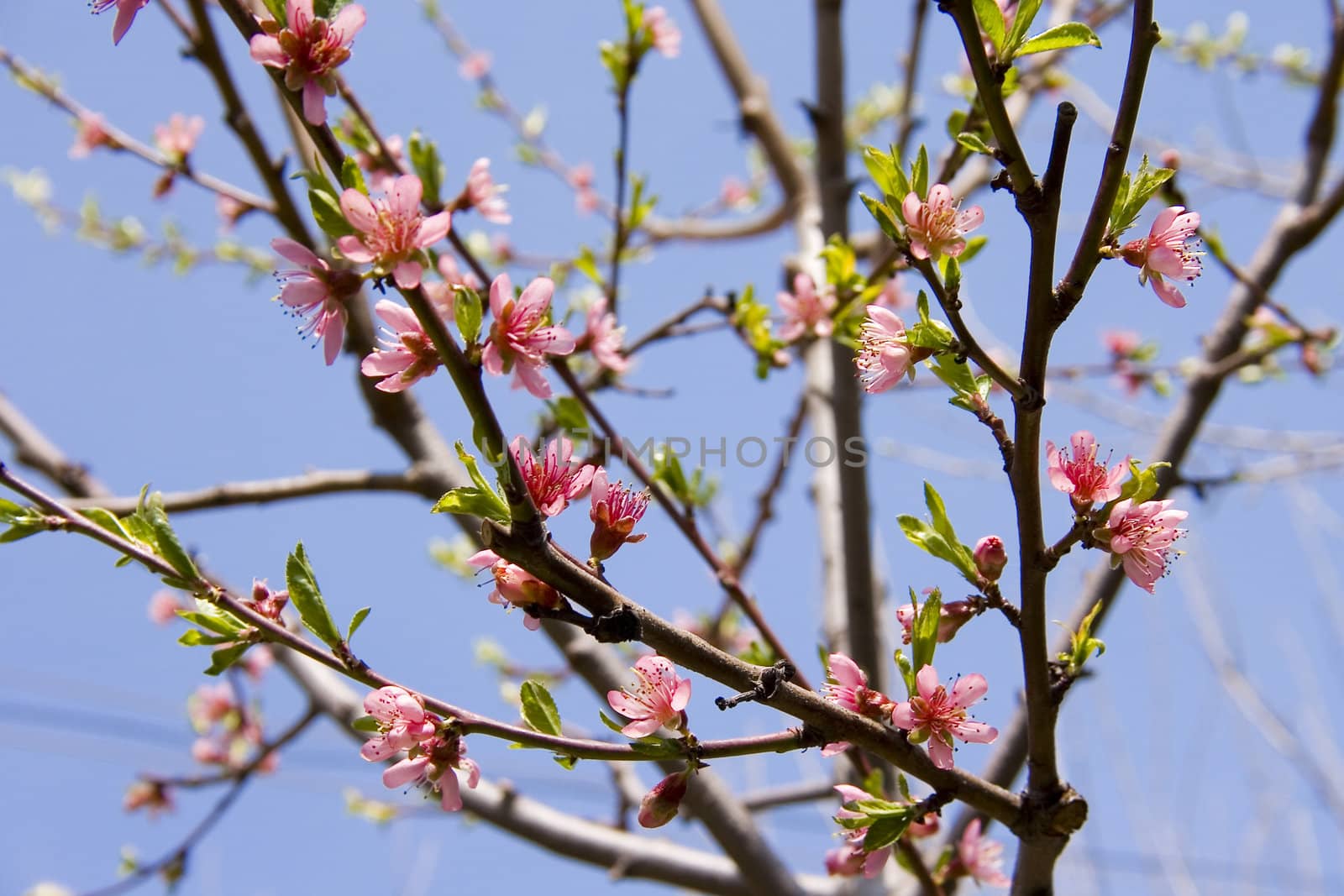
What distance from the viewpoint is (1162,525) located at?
49.7 inches

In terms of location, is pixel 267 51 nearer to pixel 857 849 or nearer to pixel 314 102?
pixel 314 102

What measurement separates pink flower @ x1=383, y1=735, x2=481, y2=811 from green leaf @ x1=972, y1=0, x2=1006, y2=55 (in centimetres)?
100

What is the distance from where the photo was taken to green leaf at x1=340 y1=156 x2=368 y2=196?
1024 millimetres

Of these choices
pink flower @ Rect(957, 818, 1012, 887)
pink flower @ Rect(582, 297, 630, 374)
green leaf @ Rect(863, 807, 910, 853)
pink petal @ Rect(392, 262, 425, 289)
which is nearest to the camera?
pink petal @ Rect(392, 262, 425, 289)

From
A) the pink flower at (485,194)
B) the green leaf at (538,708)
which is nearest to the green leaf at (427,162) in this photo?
the pink flower at (485,194)

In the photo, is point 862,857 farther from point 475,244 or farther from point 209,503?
point 475,244

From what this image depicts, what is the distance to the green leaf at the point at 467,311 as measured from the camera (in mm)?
1045

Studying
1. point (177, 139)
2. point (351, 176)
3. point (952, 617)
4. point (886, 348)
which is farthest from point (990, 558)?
point (177, 139)

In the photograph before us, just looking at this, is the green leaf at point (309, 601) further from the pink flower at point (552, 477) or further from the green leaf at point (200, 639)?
the pink flower at point (552, 477)

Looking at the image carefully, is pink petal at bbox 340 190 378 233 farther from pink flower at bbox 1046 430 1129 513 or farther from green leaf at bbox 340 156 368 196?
pink flower at bbox 1046 430 1129 513

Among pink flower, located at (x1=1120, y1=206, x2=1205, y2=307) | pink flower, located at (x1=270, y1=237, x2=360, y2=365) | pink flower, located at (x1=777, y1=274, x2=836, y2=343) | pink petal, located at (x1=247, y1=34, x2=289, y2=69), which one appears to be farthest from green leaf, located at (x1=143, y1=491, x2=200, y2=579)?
pink flower, located at (x1=777, y1=274, x2=836, y2=343)

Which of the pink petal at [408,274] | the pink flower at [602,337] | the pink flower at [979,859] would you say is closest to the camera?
the pink petal at [408,274]

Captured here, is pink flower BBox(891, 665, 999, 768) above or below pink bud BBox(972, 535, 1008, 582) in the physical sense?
below

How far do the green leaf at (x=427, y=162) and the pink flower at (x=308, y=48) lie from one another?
83 centimetres
